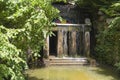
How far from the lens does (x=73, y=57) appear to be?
13938 millimetres

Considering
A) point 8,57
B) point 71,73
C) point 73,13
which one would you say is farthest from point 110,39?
point 8,57

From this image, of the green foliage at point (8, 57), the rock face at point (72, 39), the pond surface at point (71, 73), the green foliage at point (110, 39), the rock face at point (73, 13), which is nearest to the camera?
the green foliage at point (8, 57)

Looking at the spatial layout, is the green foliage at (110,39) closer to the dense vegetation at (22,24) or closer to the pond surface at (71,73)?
the pond surface at (71,73)

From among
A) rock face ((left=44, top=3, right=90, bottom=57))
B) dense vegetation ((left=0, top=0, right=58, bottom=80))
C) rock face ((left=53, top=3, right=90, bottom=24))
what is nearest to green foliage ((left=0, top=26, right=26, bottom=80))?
dense vegetation ((left=0, top=0, right=58, bottom=80))

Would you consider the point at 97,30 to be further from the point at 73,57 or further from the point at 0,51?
the point at 0,51

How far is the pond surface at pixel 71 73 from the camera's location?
10.9m

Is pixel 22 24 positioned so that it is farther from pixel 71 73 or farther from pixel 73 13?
pixel 73 13

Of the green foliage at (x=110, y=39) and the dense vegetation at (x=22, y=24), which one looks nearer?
the dense vegetation at (x=22, y=24)

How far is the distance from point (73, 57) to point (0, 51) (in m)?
7.65

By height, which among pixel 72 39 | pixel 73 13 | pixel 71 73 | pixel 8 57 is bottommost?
pixel 71 73

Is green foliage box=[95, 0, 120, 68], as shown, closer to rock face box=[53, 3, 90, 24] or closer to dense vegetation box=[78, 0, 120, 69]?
A: dense vegetation box=[78, 0, 120, 69]

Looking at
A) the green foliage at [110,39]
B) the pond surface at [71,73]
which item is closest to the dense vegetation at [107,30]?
the green foliage at [110,39]

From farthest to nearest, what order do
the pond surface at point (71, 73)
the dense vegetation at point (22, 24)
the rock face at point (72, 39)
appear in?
the rock face at point (72, 39), the pond surface at point (71, 73), the dense vegetation at point (22, 24)

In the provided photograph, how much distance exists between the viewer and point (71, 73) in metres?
11.8
